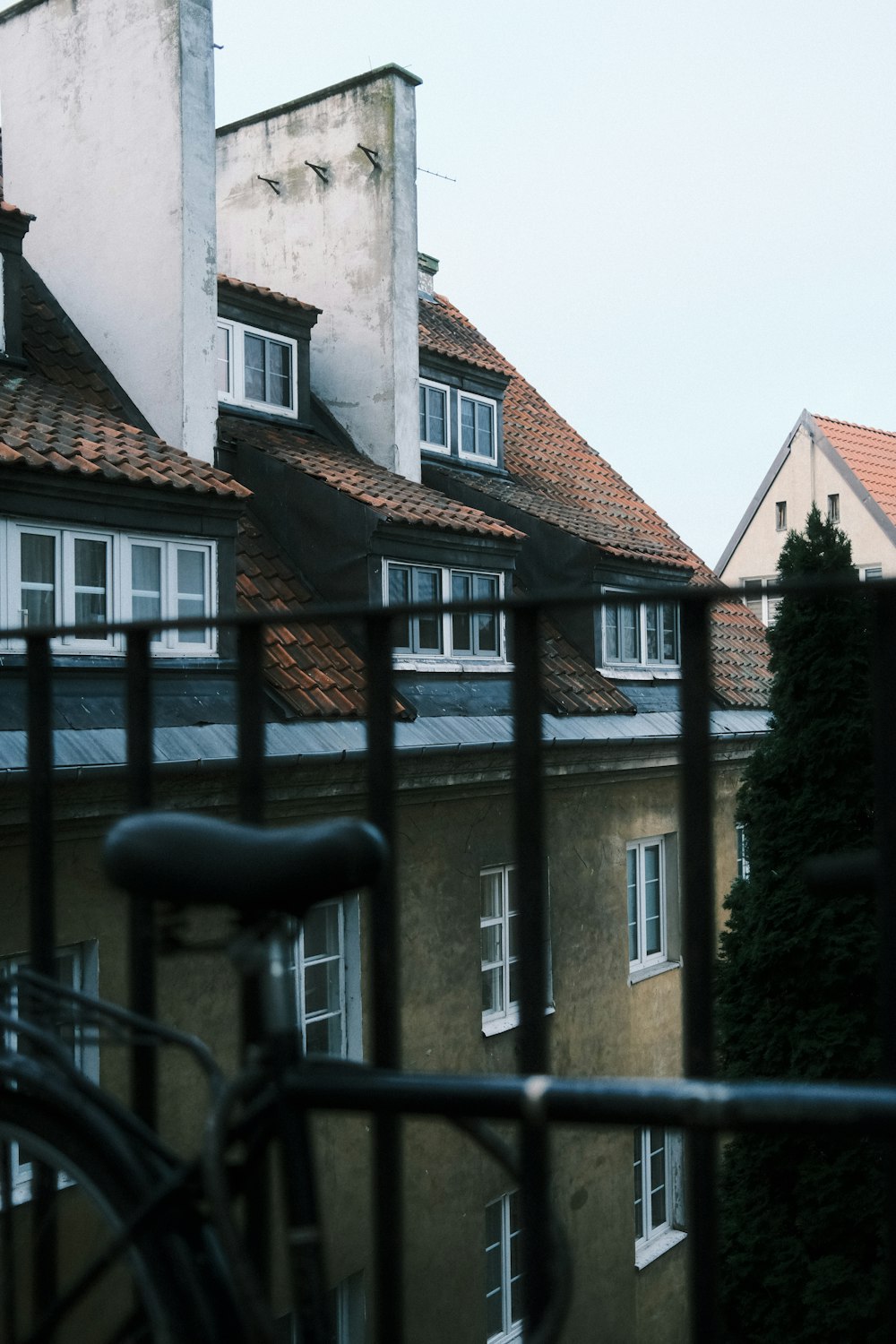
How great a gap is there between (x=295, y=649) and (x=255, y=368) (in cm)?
379

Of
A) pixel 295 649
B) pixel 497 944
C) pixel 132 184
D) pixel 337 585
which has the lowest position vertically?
pixel 497 944

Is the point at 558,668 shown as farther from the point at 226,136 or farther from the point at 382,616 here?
the point at 382,616


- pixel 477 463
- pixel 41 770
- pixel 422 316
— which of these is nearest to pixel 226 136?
pixel 422 316

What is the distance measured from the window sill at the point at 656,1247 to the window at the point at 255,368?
9058mm

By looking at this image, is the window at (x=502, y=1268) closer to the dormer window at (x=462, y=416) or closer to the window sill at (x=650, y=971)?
the window sill at (x=650, y=971)

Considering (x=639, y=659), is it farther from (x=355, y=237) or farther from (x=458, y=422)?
(x=355, y=237)

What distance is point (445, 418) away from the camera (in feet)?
Answer: 51.4

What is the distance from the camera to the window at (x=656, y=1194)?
44.2 ft

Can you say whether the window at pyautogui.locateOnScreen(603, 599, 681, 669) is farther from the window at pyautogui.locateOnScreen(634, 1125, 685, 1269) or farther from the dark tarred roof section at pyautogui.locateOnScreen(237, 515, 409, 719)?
the window at pyautogui.locateOnScreen(634, 1125, 685, 1269)

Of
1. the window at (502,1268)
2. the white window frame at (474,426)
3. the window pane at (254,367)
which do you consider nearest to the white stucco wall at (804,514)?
the white window frame at (474,426)

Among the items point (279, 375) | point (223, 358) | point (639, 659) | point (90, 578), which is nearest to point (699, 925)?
point (90, 578)

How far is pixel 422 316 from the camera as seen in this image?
1703 cm

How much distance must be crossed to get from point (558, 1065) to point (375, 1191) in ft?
34.2

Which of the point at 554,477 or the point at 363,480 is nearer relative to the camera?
the point at 363,480
